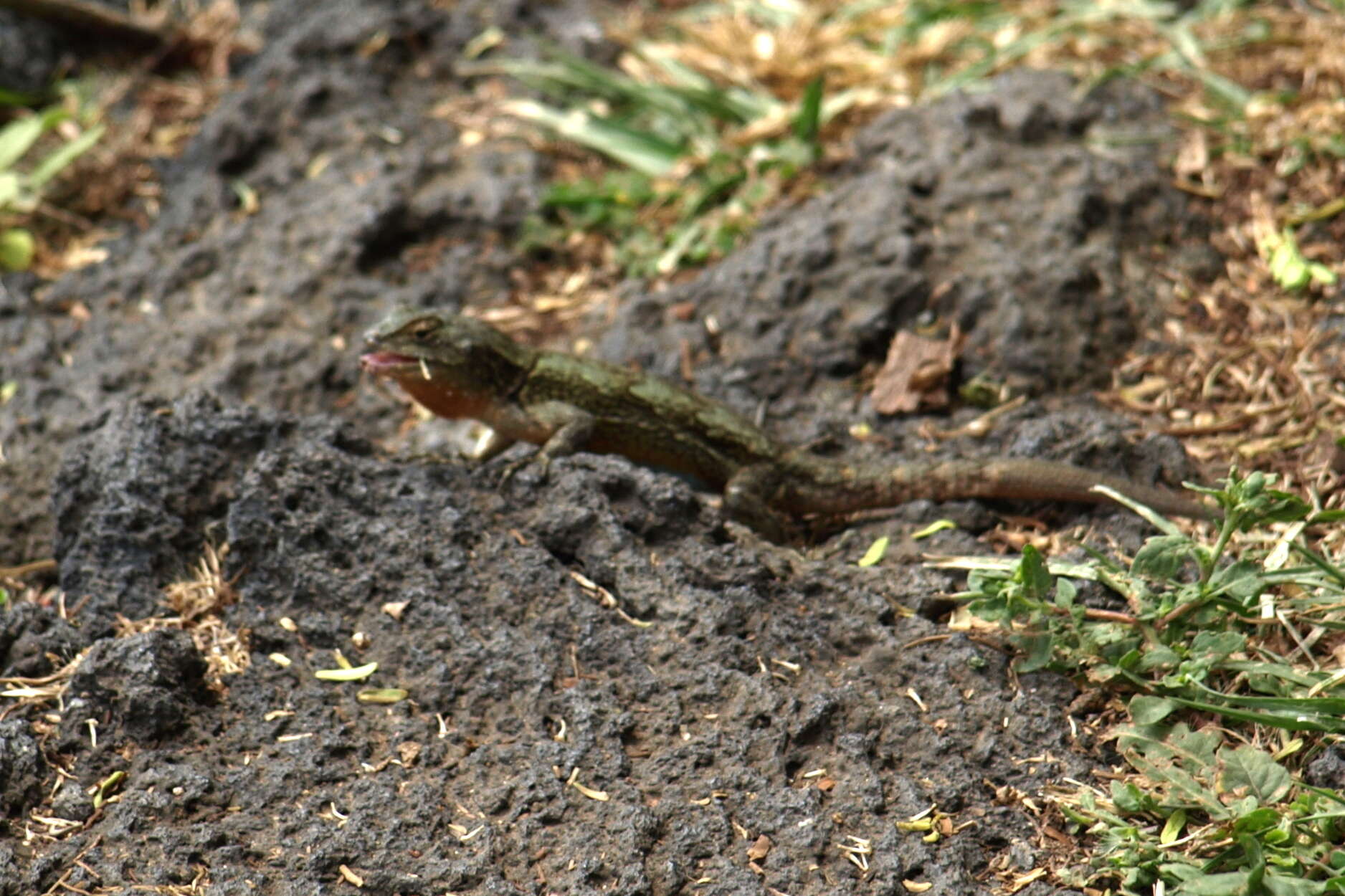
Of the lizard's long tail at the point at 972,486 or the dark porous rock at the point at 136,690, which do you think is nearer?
the dark porous rock at the point at 136,690

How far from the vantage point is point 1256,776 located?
3500mm

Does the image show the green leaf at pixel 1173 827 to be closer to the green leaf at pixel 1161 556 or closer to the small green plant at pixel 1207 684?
the small green plant at pixel 1207 684

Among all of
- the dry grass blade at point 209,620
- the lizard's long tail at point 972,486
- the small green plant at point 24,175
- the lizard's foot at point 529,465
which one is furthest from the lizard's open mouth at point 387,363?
the small green plant at point 24,175

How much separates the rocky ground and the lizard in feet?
0.64

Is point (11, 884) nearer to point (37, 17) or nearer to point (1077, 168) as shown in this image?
point (1077, 168)

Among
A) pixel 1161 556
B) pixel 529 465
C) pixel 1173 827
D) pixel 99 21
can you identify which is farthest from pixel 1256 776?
pixel 99 21

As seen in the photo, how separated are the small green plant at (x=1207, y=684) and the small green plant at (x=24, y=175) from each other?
19.0 feet

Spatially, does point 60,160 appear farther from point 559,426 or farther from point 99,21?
point 559,426

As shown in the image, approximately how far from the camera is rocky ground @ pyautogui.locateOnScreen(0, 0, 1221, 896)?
3.57 metres

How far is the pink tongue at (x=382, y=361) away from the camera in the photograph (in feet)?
17.4

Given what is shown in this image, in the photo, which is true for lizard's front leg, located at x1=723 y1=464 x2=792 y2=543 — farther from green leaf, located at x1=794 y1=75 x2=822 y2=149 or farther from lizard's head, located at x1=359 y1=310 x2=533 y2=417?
green leaf, located at x1=794 y1=75 x2=822 y2=149

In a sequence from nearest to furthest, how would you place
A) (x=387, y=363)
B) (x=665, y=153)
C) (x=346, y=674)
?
(x=346, y=674)
(x=387, y=363)
(x=665, y=153)

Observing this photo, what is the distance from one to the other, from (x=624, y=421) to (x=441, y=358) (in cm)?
86

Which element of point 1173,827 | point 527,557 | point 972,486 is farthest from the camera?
point 972,486
